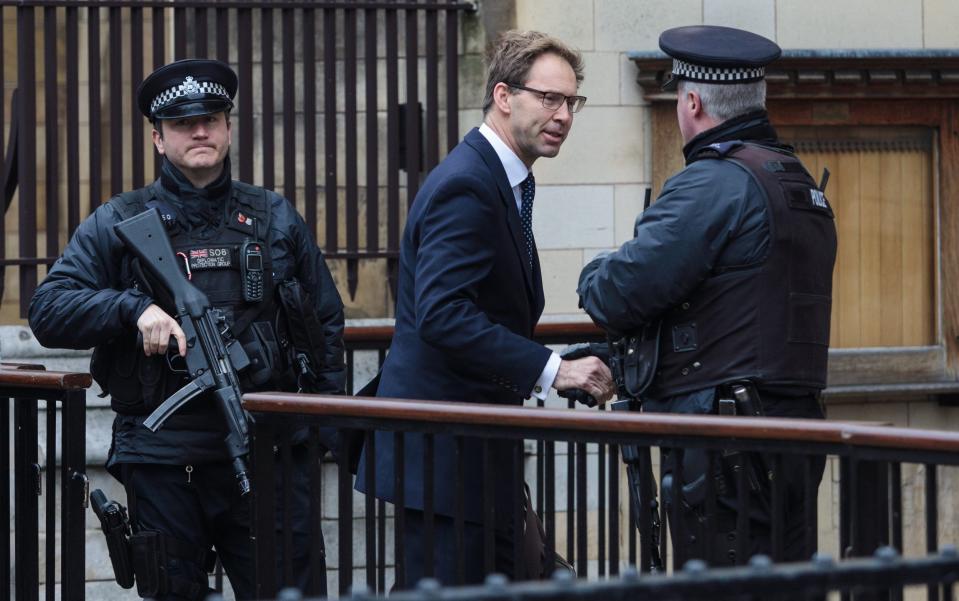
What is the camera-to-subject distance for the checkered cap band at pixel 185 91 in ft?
16.8

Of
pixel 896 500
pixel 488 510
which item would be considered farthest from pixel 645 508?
pixel 896 500

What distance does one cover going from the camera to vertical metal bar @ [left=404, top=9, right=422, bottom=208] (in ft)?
24.9

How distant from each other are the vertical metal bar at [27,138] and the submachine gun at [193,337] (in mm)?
2728

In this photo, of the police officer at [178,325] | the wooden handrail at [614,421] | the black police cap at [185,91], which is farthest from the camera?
the black police cap at [185,91]

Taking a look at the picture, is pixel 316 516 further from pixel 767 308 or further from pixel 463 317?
pixel 767 308

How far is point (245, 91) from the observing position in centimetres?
759

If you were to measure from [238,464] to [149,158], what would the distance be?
3.46 metres

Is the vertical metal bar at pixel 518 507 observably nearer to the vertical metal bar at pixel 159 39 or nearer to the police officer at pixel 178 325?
the police officer at pixel 178 325

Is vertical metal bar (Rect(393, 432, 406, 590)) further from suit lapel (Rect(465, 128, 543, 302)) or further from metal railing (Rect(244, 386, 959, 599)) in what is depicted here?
suit lapel (Rect(465, 128, 543, 302))

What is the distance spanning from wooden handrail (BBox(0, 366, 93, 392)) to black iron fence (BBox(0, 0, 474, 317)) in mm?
2632

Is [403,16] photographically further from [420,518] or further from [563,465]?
[420,518]

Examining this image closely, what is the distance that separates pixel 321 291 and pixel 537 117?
3.97 feet

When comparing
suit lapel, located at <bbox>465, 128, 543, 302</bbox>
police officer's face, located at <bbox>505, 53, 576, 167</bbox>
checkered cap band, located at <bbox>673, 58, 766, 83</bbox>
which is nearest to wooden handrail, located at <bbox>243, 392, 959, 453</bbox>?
suit lapel, located at <bbox>465, 128, 543, 302</bbox>

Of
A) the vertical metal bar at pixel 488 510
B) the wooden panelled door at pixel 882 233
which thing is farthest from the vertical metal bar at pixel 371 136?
the vertical metal bar at pixel 488 510
